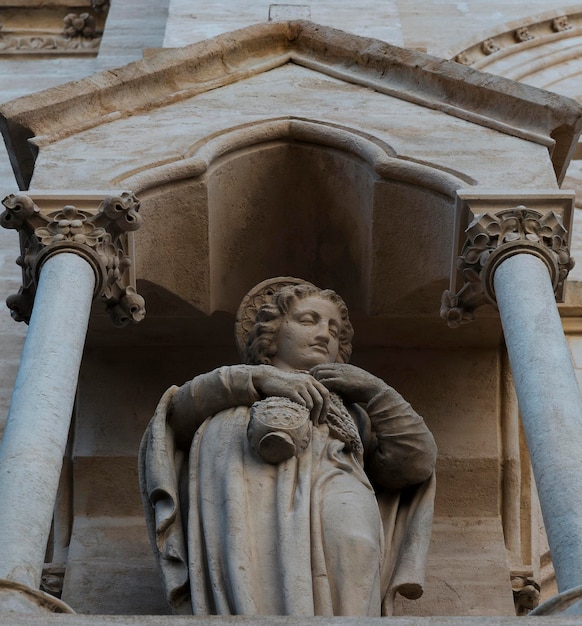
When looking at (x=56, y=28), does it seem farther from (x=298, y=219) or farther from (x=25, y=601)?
(x=25, y=601)

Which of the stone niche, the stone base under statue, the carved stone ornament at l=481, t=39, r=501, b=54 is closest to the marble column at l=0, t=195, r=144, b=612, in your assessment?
the stone base under statue

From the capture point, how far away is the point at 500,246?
291 inches

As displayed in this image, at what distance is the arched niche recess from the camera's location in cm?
815

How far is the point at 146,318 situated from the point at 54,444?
2.41m

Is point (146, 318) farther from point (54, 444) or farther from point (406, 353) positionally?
point (54, 444)

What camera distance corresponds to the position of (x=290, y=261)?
8859 mm

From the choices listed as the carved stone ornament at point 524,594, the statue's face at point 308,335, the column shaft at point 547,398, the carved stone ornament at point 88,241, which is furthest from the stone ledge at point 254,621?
the carved stone ornament at point 524,594

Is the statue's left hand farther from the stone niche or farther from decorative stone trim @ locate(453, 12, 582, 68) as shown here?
decorative stone trim @ locate(453, 12, 582, 68)

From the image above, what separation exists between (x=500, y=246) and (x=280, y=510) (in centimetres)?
171

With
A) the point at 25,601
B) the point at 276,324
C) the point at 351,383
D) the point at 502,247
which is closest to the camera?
the point at 25,601

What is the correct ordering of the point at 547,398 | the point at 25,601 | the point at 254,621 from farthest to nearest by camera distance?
the point at 547,398
the point at 25,601
the point at 254,621

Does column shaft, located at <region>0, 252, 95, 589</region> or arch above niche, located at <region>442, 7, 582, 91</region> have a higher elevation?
arch above niche, located at <region>442, 7, 582, 91</region>

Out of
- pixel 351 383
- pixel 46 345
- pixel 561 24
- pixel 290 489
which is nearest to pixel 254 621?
pixel 290 489

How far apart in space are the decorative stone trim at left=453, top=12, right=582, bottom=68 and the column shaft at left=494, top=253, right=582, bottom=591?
17.4ft
